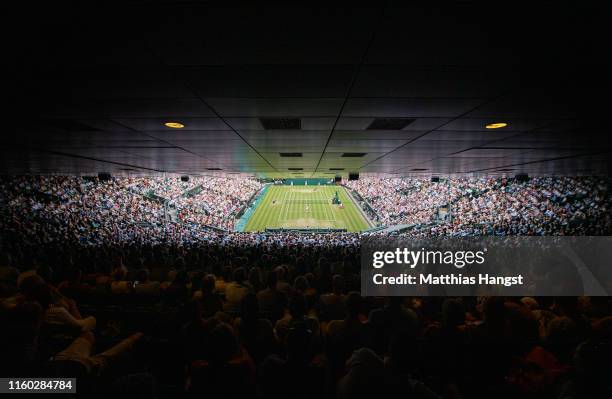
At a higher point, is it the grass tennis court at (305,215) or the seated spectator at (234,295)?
the grass tennis court at (305,215)

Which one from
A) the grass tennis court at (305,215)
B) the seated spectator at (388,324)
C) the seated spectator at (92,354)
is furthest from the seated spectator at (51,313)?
the grass tennis court at (305,215)

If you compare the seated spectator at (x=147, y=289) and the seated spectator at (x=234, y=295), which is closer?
the seated spectator at (x=234, y=295)

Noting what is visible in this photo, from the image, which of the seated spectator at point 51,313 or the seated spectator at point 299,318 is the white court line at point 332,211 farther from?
the seated spectator at point 51,313

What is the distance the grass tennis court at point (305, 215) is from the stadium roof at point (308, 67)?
30.2 metres

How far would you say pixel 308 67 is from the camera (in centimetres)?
210

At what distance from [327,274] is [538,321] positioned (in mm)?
3252

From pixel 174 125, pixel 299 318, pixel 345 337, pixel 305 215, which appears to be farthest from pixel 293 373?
pixel 305 215

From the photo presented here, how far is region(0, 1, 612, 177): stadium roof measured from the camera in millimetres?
1480

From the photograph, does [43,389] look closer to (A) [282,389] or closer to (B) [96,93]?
(A) [282,389]

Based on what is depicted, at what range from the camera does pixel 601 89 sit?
2.40 m

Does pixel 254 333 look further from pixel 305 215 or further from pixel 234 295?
pixel 305 215

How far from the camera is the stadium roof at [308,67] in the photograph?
1.48 meters

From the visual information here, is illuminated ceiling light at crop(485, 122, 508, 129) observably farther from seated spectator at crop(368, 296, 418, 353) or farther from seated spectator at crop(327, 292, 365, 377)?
seated spectator at crop(327, 292, 365, 377)

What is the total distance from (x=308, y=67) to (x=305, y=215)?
37.4 metres
